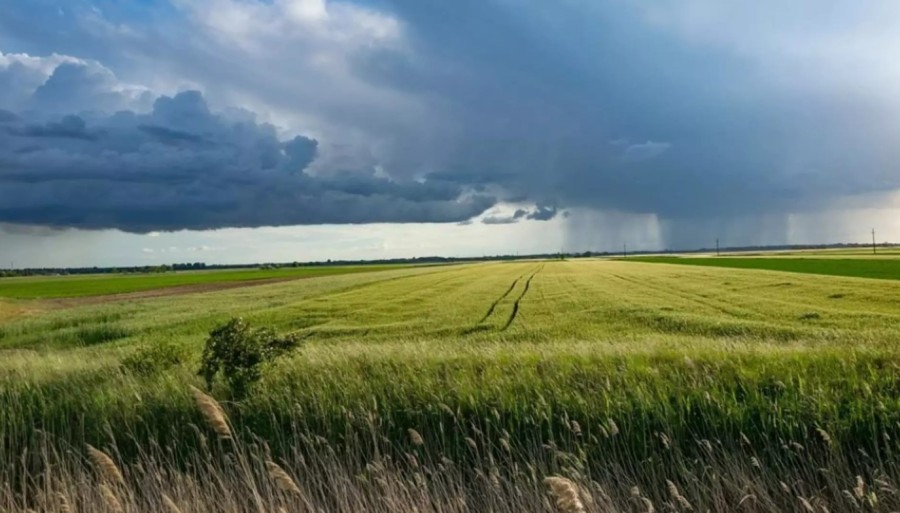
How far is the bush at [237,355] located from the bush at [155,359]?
326 cm

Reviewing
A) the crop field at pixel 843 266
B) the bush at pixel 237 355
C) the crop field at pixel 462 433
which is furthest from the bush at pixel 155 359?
the crop field at pixel 843 266

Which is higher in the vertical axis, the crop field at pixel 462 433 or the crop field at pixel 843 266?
the crop field at pixel 462 433

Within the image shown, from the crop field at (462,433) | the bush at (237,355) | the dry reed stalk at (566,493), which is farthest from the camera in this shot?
the bush at (237,355)

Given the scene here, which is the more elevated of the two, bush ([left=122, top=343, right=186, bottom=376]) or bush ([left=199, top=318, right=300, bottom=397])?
bush ([left=199, top=318, right=300, bottom=397])

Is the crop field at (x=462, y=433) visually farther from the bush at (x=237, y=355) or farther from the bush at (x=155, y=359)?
the bush at (x=237, y=355)

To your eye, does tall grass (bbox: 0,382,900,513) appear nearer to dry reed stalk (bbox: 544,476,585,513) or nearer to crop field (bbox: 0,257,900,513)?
crop field (bbox: 0,257,900,513)

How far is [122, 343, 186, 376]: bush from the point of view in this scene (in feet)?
49.4

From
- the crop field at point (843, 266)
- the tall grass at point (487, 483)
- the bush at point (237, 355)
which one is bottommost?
the crop field at point (843, 266)

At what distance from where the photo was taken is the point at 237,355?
1184 centimetres

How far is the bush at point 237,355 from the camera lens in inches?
453

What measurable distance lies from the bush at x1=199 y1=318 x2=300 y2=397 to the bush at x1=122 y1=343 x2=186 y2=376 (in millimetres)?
3260

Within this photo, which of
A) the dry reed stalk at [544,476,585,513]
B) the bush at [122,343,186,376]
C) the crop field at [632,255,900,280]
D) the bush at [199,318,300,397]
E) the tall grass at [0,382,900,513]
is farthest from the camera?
the crop field at [632,255,900,280]

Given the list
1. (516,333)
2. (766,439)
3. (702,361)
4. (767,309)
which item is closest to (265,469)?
(766,439)

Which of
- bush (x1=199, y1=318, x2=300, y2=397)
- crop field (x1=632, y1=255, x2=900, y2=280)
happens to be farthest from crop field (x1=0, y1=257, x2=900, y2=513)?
crop field (x1=632, y1=255, x2=900, y2=280)
